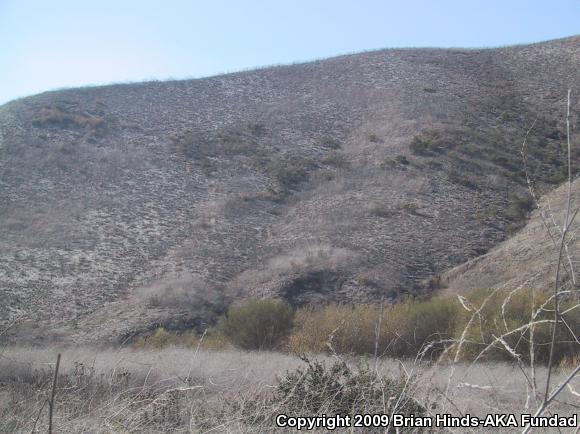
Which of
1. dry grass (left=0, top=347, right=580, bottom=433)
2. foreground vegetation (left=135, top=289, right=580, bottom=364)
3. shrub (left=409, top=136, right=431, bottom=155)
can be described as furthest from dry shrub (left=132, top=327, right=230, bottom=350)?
shrub (left=409, top=136, right=431, bottom=155)

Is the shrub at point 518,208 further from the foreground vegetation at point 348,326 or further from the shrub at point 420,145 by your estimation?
the foreground vegetation at point 348,326

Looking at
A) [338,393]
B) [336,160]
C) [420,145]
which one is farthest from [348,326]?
[420,145]

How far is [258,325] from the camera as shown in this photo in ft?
60.3

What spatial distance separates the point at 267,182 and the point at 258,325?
16.4 metres

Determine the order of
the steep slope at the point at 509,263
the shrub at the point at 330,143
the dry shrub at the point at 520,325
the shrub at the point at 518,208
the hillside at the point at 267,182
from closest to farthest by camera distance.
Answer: the dry shrub at the point at 520,325 < the steep slope at the point at 509,263 < the hillside at the point at 267,182 < the shrub at the point at 518,208 < the shrub at the point at 330,143

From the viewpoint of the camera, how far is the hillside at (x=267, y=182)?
76.6 feet

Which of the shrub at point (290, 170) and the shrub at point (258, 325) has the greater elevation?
the shrub at point (290, 170)

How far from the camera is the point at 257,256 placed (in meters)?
26.2

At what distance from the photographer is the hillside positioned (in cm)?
2334

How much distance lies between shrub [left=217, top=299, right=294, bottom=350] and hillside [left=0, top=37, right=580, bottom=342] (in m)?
2.87

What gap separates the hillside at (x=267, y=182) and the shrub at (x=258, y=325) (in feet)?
9.42

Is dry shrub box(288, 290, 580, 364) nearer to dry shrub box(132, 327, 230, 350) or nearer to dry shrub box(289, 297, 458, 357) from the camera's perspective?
dry shrub box(289, 297, 458, 357)

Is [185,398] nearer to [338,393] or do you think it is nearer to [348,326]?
[338,393]

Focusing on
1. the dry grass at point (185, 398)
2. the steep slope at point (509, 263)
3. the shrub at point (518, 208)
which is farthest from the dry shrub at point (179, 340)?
the shrub at point (518, 208)
